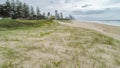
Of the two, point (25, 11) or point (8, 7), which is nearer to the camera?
point (8, 7)

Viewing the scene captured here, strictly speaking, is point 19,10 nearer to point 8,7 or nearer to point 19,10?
point 19,10

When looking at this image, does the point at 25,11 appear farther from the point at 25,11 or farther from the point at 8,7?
the point at 8,7

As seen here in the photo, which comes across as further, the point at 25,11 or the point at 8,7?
the point at 25,11

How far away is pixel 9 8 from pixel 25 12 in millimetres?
6667

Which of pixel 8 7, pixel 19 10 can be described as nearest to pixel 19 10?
pixel 19 10

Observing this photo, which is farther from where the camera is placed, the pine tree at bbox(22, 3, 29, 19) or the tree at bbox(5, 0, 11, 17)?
the pine tree at bbox(22, 3, 29, 19)

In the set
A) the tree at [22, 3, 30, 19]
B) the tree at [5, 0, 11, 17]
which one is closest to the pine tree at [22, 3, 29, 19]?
the tree at [22, 3, 30, 19]

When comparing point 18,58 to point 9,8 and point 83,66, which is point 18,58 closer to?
point 83,66

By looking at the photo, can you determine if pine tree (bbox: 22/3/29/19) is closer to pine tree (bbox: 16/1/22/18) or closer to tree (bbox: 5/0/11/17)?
pine tree (bbox: 16/1/22/18)

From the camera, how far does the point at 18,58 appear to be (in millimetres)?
8523

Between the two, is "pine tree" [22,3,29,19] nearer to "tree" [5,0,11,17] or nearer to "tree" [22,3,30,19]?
"tree" [22,3,30,19]

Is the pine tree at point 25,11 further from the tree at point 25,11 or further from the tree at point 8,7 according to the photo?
the tree at point 8,7

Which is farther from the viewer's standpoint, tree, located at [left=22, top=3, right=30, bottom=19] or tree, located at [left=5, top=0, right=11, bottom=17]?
→ tree, located at [left=22, top=3, right=30, bottom=19]

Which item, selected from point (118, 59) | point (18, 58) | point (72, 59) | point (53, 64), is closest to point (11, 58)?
point (18, 58)
